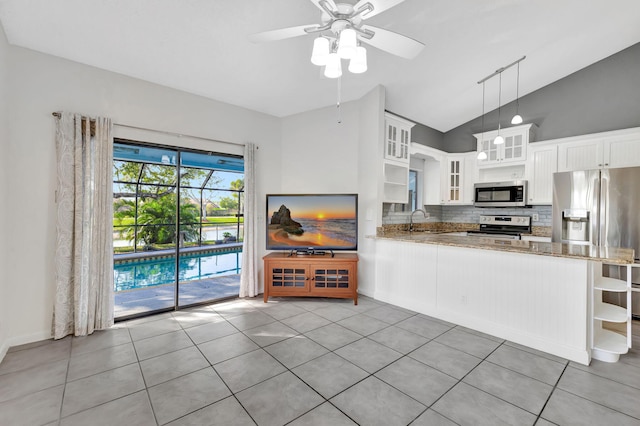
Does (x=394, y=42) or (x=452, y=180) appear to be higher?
(x=394, y=42)

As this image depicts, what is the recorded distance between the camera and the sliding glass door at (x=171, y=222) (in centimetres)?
538

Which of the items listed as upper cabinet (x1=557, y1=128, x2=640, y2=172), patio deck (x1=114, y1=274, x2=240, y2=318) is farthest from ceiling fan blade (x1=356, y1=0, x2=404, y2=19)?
upper cabinet (x1=557, y1=128, x2=640, y2=172)

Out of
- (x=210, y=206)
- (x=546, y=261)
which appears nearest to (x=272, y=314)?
(x=546, y=261)

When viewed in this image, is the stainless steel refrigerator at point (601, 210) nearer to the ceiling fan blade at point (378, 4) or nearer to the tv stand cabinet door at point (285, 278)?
the tv stand cabinet door at point (285, 278)

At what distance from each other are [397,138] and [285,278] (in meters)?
2.67

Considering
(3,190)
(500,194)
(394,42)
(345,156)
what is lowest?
(3,190)

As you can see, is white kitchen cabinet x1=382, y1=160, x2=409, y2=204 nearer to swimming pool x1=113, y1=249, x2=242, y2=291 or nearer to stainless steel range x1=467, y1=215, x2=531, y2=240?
stainless steel range x1=467, y1=215, x2=531, y2=240

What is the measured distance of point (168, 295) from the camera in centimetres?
443

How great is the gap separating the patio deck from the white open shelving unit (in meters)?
4.00

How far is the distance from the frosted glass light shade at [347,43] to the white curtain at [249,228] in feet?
8.83

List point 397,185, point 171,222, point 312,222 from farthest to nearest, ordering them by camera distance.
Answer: point 171,222
point 397,185
point 312,222

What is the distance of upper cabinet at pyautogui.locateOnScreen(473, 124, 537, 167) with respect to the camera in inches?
181

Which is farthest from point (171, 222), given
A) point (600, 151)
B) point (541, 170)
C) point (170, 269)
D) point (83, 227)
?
point (600, 151)

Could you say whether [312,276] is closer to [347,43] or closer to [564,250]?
[564,250]
